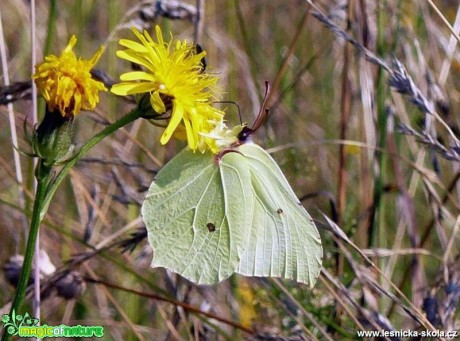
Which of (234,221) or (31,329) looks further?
(234,221)

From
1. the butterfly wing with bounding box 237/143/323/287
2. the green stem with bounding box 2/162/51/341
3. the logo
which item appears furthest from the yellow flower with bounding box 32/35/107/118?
the butterfly wing with bounding box 237/143/323/287

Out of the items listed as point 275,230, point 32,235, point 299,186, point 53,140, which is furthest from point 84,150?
point 299,186

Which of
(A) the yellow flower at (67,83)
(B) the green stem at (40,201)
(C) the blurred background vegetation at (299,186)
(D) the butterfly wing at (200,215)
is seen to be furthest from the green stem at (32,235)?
(C) the blurred background vegetation at (299,186)

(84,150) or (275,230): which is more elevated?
(84,150)

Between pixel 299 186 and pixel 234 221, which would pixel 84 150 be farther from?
pixel 299 186

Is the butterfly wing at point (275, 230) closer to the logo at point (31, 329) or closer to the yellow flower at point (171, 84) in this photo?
the yellow flower at point (171, 84)

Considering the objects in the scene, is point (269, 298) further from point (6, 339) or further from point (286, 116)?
point (286, 116)
